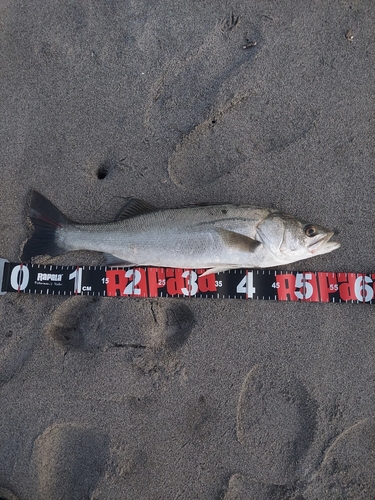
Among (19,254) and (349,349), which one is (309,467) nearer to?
(349,349)

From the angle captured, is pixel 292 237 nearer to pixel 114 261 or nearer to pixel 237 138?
pixel 237 138

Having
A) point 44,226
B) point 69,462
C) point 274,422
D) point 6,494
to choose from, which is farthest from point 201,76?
point 6,494

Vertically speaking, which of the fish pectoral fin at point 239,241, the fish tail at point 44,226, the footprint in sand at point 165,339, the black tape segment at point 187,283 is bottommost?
the footprint in sand at point 165,339

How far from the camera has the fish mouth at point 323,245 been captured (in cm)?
315

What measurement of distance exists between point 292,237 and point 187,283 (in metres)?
1.06

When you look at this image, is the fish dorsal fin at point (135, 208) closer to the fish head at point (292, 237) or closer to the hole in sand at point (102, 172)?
the hole in sand at point (102, 172)

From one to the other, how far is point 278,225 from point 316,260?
0.62 m

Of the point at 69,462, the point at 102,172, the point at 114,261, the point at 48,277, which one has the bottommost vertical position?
the point at 69,462

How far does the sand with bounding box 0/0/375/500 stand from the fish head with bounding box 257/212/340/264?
326mm

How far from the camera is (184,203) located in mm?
3496

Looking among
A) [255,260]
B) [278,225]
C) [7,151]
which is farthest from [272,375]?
[7,151]

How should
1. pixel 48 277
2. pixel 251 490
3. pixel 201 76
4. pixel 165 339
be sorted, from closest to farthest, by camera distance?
pixel 251 490 < pixel 165 339 < pixel 48 277 < pixel 201 76

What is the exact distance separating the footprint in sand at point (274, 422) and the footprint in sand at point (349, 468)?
216 millimetres

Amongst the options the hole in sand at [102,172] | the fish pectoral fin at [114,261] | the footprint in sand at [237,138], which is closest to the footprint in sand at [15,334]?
the fish pectoral fin at [114,261]
